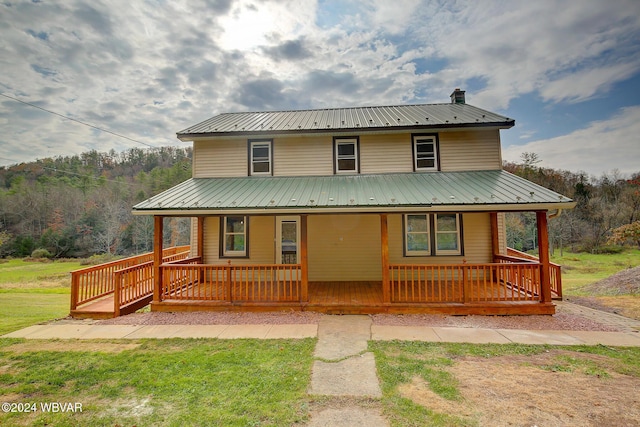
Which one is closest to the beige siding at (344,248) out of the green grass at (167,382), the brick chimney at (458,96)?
the green grass at (167,382)

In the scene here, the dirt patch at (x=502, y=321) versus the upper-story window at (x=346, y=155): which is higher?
the upper-story window at (x=346, y=155)

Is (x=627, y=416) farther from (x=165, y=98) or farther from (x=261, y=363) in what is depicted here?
(x=165, y=98)

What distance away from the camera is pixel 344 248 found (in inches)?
394

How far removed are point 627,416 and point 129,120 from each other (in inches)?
990

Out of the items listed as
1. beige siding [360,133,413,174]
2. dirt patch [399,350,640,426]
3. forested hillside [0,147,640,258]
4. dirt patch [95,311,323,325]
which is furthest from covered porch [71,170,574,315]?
forested hillside [0,147,640,258]

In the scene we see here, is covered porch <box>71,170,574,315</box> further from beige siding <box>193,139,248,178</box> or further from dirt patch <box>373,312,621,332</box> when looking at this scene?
beige siding <box>193,139,248,178</box>

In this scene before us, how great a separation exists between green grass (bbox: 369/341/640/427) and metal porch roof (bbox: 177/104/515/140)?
278 inches

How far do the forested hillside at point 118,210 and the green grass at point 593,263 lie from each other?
1.45 metres

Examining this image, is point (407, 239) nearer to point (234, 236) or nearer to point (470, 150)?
point (470, 150)

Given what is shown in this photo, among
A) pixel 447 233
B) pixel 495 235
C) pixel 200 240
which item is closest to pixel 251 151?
pixel 200 240

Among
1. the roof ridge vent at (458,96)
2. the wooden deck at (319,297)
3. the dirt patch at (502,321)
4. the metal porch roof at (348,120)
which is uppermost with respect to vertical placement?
the roof ridge vent at (458,96)

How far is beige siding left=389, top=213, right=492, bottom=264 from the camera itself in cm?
953

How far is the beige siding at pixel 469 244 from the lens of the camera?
9.53 metres

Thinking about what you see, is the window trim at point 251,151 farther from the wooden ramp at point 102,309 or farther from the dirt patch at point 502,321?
the dirt patch at point 502,321
